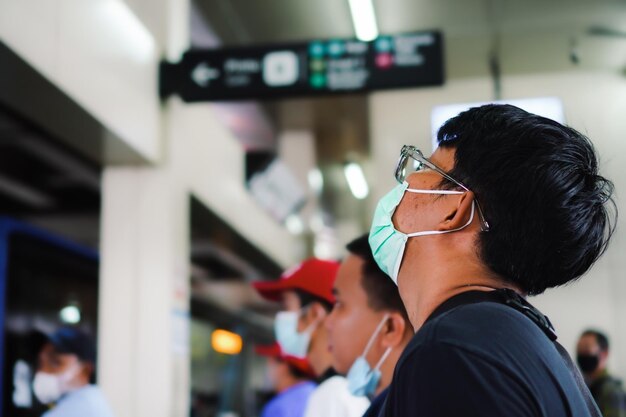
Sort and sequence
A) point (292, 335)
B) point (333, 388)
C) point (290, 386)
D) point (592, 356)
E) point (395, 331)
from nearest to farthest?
point (395, 331) → point (333, 388) → point (292, 335) → point (290, 386) → point (592, 356)

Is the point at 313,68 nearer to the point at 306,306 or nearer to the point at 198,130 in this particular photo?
the point at 198,130

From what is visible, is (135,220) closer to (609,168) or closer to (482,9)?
(482,9)

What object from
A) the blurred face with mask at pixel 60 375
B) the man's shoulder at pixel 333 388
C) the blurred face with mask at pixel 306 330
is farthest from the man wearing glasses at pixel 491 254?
the blurred face with mask at pixel 60 375

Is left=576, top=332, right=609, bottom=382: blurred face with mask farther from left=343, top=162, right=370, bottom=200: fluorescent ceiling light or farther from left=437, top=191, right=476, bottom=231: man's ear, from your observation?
left=437, top=191, right=476, bottom=231: man's ear

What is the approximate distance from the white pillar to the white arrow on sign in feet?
2.25

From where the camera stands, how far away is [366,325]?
2.50m

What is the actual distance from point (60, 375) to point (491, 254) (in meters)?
3.34

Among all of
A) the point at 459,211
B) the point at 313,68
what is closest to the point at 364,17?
the point at 313,68

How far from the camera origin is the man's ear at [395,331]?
2.47m

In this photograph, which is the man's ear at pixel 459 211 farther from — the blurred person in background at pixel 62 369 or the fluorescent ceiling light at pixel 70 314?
the fluorescent ceiling light at pixel 70 314

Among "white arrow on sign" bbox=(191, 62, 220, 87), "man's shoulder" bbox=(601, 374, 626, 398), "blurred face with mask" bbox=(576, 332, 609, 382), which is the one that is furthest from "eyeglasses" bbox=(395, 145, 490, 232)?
"blurred face with mask" bbox=(576, 332, 609, 382)

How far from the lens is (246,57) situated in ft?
18.1

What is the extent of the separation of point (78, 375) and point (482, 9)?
4.68m

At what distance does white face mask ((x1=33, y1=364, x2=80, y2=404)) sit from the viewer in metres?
4.21
